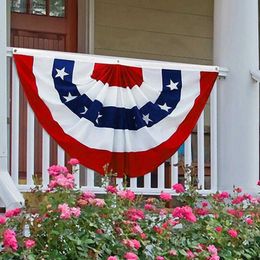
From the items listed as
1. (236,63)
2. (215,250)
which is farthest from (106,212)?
(236,63)

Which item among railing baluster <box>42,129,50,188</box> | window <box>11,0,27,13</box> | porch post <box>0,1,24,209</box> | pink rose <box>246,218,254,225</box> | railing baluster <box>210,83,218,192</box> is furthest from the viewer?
window <box>11,0,27,13</box>

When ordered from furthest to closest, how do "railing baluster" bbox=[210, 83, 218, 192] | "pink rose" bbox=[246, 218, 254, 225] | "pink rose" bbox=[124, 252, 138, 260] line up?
"railing baluster" bbox=[210, 83, 218, 192], "pink rose" bbox=[246, 218, 254, 225], "pink rose" bbox=[124, 252, 138, 260]

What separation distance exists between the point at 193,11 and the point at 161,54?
68 cm

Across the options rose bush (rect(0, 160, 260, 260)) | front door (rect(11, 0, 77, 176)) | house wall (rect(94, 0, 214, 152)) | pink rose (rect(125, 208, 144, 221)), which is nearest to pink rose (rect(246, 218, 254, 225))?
rose bush (rect(0, 160, 260, 260))

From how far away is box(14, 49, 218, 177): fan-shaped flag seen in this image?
4941 mm

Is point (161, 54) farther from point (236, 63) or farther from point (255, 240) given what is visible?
point (255, 240)

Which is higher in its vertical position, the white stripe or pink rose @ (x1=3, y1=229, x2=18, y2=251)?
the white stripe

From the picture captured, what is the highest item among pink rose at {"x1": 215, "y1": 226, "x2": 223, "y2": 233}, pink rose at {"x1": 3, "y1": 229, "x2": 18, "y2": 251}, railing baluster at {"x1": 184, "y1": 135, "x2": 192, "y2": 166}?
railing baluster at {"x1": 184, "y1": 135, "x2": 192, "y2": 166}

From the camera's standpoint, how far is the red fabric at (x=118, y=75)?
16.9ft

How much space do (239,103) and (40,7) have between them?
2728 millimetres

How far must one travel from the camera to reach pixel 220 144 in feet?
18.1

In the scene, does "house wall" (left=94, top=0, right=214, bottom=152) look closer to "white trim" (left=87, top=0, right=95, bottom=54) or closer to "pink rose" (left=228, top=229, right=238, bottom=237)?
"white trim" (left=87, top=0, right=95, bottom=54)

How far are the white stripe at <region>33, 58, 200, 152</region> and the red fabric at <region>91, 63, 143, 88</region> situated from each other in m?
0.37

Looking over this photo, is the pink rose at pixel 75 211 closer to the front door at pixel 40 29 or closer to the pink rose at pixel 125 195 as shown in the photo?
the pink rose at pixel 125 195
